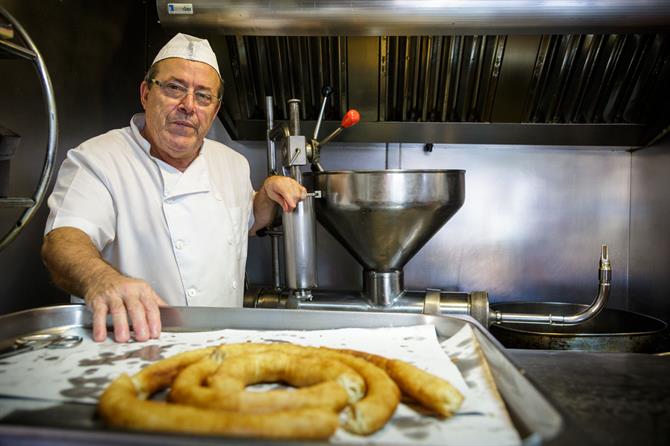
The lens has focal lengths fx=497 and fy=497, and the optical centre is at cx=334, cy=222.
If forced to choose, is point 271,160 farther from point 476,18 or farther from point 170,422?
point 170,422

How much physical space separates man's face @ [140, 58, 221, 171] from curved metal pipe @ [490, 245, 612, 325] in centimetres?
134

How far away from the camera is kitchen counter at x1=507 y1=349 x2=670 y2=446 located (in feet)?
2.04

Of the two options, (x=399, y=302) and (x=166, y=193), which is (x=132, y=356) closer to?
(x=166, y=193)

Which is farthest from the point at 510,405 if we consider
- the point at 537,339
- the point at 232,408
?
the point at 537,339

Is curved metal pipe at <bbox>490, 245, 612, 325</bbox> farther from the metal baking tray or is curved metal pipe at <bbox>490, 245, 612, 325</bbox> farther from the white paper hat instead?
the white paper hat

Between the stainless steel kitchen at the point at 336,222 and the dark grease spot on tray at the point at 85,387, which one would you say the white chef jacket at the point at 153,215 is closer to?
the stainless steel kitchen at the point at 336,222

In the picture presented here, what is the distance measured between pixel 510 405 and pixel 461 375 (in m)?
0.14

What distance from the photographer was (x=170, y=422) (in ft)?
1.88

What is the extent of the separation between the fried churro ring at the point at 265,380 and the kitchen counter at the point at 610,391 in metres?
0.26

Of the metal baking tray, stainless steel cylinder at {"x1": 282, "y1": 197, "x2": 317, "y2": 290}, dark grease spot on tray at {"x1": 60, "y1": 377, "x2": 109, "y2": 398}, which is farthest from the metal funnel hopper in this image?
dark grease spot on tray at {"x1": 60, "y1": 377, "x2": 109, "y2": 398}

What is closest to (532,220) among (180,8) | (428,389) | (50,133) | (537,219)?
(537,219)

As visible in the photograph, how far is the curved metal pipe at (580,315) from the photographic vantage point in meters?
1.94

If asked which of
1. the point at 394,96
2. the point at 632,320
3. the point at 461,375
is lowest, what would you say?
the point at 632,320

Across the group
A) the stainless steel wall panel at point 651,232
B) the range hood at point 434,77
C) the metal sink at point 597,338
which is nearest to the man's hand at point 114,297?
the range hood at point 434,77
